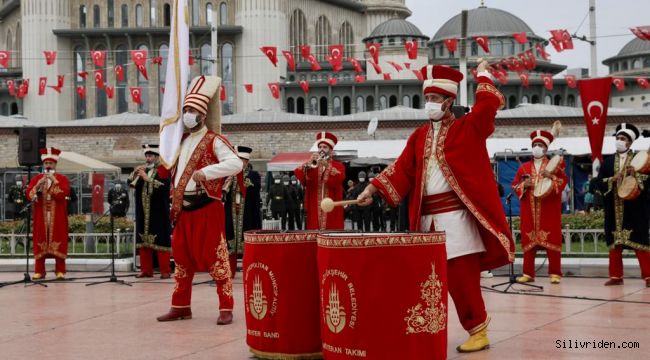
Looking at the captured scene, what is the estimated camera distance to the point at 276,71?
58.0m

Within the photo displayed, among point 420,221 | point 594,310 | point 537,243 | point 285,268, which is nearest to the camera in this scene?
point 285,268

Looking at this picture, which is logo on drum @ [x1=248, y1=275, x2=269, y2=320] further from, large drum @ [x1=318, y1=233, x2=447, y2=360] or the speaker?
the speaker

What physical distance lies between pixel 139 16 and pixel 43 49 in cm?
584

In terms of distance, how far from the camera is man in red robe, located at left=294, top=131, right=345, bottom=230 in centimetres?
1385

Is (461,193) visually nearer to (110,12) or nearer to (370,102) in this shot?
(370,102)

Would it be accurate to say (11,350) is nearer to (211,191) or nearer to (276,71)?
(211,191)

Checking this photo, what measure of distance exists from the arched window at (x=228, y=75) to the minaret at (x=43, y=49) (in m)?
8.92

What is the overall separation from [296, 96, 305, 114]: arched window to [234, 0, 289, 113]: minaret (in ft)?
6.27

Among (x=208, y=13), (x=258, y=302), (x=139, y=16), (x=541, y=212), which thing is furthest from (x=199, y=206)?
(x=139, y=16)

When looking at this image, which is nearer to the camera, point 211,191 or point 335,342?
point 335,342

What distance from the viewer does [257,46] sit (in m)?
56.6

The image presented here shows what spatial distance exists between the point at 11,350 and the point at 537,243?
698 cm

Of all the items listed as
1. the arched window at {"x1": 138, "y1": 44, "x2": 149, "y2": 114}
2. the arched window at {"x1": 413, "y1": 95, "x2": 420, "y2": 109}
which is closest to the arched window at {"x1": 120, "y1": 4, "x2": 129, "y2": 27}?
the arched window at {"x1": 138, "y1": 44, "x2": 149, "y2": 114}

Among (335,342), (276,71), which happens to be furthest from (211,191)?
(276,71)
